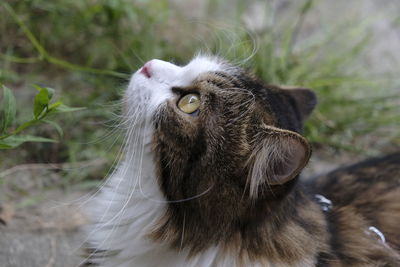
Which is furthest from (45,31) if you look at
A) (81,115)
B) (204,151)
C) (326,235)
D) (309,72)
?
(326,235)

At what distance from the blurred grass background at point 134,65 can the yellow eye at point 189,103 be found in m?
0.89

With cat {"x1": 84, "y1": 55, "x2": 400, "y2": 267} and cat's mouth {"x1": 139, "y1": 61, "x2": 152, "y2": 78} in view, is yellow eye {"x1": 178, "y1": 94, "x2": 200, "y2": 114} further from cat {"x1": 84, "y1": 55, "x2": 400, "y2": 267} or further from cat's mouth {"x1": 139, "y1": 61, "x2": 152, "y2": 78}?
cat's mouth {"x1": 139, "y1": 61, "x2": 152, "y2": 78}

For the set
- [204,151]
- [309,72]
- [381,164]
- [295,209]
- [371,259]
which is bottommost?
[371,259]

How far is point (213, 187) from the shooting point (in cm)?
117

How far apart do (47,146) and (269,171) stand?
1.29 m

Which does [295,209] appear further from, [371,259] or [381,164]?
[381,164]

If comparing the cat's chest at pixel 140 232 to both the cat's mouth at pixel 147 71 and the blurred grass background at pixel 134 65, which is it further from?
the blurred grass background at pixel 134 65

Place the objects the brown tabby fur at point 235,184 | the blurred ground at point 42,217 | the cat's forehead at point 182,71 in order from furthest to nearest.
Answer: the blurred ground at point 42,217
the cat's forehead at point 182,71
the brown tabby fur at point 235,184

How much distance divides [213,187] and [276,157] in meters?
0.17

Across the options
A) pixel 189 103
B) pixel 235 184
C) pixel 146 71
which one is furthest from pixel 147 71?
pixel 235 184

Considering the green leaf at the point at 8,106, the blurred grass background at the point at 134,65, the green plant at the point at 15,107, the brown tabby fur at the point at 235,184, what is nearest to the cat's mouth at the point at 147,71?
the brown tabby fur at the point at 235,184

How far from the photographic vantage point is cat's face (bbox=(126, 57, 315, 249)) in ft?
A: 3.74

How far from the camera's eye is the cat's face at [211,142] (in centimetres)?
114

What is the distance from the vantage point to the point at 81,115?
2.29m
